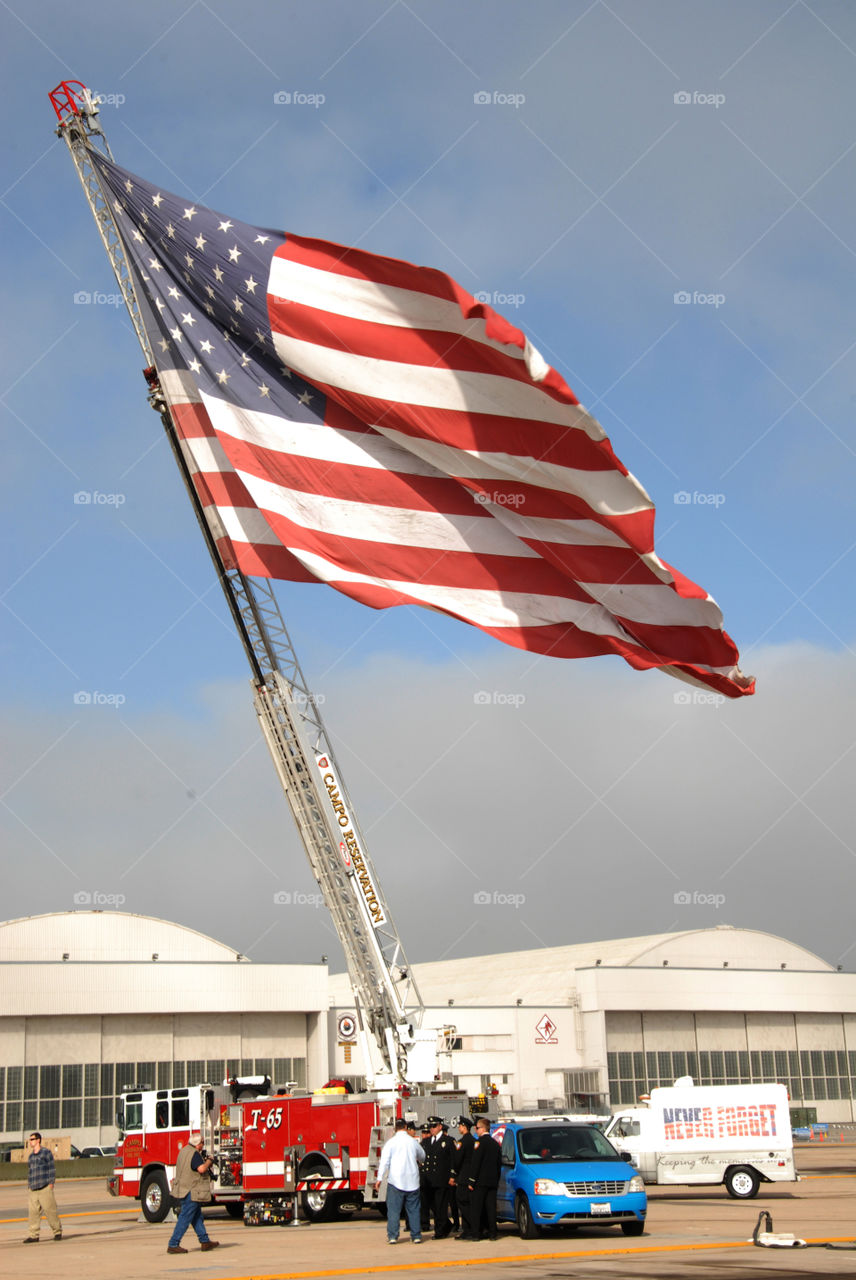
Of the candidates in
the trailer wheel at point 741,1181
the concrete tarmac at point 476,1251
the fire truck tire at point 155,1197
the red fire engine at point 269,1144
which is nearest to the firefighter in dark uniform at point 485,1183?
the concrete tarmac at point 476,1251

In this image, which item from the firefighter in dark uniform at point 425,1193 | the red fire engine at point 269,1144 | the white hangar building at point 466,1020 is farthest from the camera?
the white hangar building at point 466,1020

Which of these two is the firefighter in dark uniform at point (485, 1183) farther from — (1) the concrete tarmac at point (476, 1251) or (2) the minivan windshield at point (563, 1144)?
(2) the minivan windshield at point (563, 1144)

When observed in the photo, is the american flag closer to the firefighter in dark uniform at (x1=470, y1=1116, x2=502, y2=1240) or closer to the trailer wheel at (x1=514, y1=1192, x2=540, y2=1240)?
the firefighter in dark uniform at (x1=470, y1=1116, x2=502, y2=1240)

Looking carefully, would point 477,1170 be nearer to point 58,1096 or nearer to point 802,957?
point 58,1096

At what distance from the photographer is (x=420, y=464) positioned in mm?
19938

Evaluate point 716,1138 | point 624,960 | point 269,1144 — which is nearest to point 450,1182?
point 269,1144

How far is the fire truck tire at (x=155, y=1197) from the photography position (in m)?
27.2

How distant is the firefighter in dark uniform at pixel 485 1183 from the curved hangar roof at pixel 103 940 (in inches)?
1497

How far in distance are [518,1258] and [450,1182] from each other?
355cm

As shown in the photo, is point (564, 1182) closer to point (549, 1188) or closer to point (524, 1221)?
point (549, 1188)

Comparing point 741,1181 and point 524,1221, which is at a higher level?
point 524,1221

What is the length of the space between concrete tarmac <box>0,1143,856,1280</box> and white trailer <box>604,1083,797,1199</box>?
642 mm

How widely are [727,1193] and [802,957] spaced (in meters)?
45.2

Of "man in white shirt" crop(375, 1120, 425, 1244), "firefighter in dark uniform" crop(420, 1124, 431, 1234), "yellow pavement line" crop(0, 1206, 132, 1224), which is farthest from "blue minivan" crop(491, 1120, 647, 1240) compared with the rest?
"yellow pavement line" crop(0, 1206, 132, 1224)
